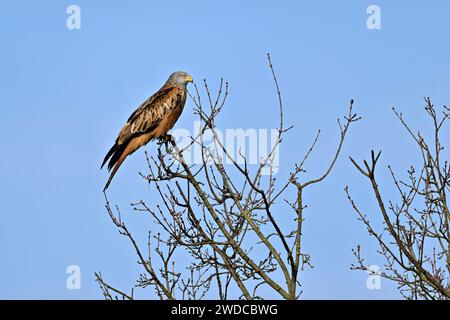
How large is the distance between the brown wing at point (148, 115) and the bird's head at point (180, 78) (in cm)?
30

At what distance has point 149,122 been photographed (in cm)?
1233

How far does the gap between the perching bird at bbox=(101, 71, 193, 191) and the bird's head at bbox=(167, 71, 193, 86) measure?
0.17m

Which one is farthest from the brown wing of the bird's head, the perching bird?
the bird's head

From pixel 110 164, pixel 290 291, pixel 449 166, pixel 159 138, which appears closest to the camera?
pixel 290 291

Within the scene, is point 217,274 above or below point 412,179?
below

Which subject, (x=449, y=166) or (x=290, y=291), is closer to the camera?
(x=290, y=291)

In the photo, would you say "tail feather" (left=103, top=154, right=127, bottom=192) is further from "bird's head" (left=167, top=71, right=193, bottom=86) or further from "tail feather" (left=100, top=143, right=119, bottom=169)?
"bird's head" (left=167, top=71, right=193, bottom=86)

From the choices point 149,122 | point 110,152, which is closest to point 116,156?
point 110,152

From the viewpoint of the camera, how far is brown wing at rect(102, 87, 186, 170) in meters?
11.9

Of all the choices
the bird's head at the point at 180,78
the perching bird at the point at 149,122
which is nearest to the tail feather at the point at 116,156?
the perching bird at the point at 149,122
